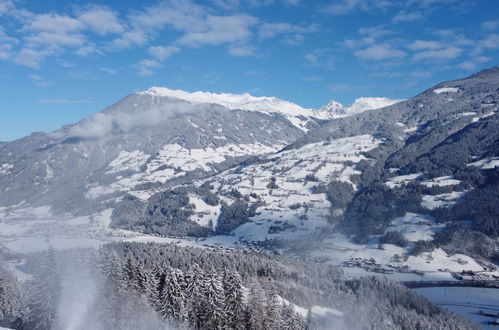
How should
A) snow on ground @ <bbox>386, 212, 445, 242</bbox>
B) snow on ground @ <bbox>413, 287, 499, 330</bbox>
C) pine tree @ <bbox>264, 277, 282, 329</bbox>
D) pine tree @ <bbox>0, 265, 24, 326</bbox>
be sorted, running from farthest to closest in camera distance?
snow on ground @ <bbox>386, 212, 445, 242</bbox>
snow on ground @ <bbox>413, 287, 499, 330</bbox>
pine tree @ <bbox>0, 265, 24, 326</bbox>
pine tree @ <bbox>264, 277, 282, 329</bbox>

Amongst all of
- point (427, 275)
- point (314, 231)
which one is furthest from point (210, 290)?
point (314, 231)

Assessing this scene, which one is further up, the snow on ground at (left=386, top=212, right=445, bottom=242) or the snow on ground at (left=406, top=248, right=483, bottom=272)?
the snow on ground at (left=386, top=212, right=445, bottom=242)

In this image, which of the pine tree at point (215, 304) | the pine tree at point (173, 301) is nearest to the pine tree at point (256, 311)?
the pine tree at point (215, 304)

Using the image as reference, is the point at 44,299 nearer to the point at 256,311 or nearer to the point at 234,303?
the point at 234,303

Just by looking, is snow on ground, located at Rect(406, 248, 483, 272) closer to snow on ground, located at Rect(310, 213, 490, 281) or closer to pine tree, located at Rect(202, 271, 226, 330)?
snow on ground, located at Rect(310, 213, 490, 281)

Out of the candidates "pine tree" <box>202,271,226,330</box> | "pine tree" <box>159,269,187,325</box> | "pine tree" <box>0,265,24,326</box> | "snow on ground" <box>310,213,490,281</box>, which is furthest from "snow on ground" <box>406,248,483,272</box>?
"pine tree" <box>0,265,24,326</box>

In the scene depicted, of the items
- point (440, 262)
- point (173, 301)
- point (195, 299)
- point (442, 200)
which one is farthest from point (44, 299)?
point (442, 200)
